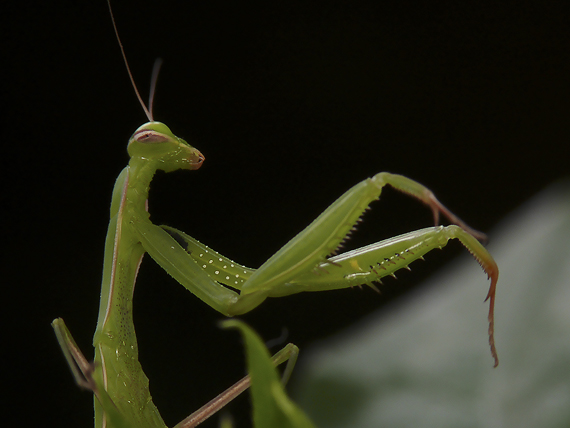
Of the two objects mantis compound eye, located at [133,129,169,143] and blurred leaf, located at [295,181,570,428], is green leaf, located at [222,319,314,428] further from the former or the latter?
blurred leaf, located at [295,181,570,428]

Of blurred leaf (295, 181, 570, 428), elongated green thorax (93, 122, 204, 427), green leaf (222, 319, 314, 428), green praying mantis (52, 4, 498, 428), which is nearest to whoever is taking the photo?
green leaf (222, 319, 314, 428)

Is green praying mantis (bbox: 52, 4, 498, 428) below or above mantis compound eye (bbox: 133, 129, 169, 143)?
below

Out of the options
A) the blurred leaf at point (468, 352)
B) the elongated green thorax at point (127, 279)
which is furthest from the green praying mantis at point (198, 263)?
the blurred leaf at point (468, 352)

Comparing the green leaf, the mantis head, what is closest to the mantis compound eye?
the mantis head

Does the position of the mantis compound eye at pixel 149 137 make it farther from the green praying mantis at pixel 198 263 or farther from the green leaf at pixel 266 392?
the green leaf at pixel 266 392

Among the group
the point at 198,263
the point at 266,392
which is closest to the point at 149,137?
the point at 198,263

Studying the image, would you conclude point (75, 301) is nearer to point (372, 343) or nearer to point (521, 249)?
point (372, 343)

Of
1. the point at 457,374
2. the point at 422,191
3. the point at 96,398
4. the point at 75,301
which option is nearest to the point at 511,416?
the point at 457,374

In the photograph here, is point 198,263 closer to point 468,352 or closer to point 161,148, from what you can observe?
point 161,148
